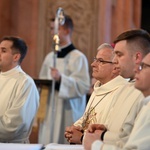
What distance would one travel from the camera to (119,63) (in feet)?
11.0

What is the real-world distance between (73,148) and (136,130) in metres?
0.94

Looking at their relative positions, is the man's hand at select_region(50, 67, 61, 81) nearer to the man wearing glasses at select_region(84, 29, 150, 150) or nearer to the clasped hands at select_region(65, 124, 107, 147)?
the clasped hands at select_region(65, 124, 107, 147)

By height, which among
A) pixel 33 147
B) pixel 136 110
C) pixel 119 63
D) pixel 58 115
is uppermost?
pixel 119 63

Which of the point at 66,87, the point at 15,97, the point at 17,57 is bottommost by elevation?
the point at 66,87

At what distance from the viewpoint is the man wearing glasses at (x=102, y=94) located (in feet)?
12.3

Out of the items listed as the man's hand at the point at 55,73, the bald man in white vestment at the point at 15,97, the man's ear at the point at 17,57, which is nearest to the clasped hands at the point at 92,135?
the bald man in white vestment at the point at 15,97

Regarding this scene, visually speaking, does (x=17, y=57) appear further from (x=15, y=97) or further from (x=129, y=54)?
(x=129, y=54)

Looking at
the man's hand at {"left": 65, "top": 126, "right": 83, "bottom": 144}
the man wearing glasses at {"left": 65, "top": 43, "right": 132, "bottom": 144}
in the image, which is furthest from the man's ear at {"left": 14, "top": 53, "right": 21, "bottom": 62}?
the man's hand at {"left": 65, "top": 126, "right": 83, "bottom": 144}

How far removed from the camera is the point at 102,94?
3949mm

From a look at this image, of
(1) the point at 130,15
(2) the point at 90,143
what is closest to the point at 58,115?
(1) the point at 130,15

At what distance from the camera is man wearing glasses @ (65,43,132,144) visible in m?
3.76

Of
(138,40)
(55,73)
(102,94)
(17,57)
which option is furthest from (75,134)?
(55,73)

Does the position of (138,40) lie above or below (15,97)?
above

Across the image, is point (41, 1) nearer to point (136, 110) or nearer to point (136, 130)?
point (136, 110)
